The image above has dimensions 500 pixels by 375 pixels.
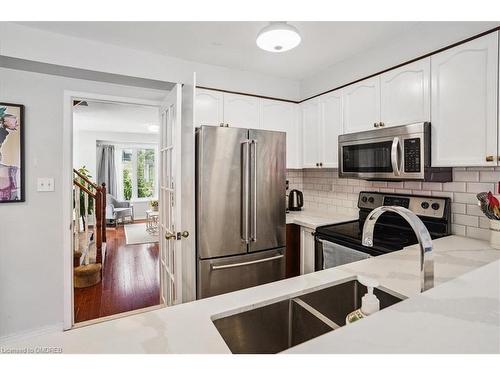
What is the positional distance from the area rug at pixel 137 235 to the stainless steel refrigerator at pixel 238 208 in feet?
11.4

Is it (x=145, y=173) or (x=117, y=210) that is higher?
(x=145, y=173)

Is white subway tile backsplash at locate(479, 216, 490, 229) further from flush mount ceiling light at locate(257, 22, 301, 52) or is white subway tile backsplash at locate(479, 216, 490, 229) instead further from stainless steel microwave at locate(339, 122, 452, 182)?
flush mount ceiling light at locate(257, 22, 301, 52)

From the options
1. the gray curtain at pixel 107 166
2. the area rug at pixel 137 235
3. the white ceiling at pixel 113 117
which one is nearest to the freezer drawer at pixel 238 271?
the white ceiling at pixel 113 117

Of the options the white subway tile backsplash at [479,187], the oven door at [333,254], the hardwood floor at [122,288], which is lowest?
the hardwood floor at [122,288]

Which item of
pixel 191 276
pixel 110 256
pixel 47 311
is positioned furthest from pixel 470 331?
pixel 110 256

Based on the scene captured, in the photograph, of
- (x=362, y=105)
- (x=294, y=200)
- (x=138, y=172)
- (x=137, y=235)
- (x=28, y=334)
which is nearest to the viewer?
(x=28, y=334)

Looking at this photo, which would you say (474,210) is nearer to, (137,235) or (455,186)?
(455,186)

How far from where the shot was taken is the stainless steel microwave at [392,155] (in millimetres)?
1793

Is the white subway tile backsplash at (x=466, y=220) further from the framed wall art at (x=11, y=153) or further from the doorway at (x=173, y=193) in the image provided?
the framed wall art at (x=11, y=153)

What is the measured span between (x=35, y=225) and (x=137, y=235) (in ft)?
11.6

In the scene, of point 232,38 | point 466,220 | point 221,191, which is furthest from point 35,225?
point 466,220

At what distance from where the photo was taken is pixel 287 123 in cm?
294

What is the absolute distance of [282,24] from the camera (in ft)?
5.09
